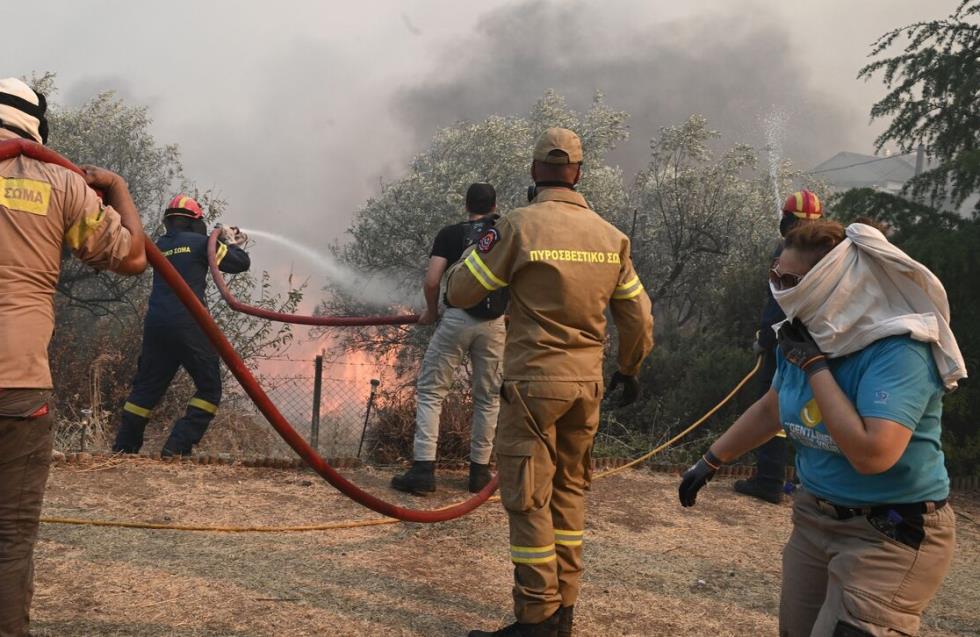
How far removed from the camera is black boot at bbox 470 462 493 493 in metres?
5.30

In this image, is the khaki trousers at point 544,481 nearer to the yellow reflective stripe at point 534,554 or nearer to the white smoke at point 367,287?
the yellow reflective stripe at point 534,554

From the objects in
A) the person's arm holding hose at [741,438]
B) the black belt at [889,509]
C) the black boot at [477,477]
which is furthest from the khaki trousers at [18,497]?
the black boot at [477,477]

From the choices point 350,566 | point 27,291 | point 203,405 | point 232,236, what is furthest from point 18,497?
point 232,236

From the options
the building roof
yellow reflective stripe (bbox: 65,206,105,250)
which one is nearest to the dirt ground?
yellow reflective stripe (bbox: 65,206,105,250)

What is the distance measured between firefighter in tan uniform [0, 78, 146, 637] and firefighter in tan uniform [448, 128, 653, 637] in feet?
4.55

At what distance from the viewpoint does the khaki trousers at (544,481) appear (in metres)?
3.06

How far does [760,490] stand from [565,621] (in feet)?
10.1

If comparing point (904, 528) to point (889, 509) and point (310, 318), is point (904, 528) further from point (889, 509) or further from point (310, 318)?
point (310, 318)

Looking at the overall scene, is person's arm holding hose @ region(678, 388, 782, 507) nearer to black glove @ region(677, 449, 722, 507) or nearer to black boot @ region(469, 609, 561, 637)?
black glove @ region(677, 449, 722, 507)

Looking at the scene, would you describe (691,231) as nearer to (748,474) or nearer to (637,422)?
(637,422)

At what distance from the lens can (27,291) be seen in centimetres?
252

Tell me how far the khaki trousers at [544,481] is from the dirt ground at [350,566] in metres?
0.49

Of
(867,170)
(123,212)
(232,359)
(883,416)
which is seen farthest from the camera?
(867,170)

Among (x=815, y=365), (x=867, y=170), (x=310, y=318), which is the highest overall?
(x=867, y=170)
